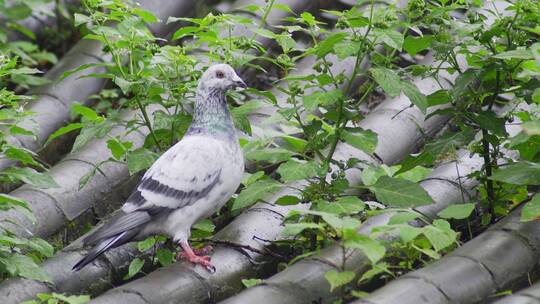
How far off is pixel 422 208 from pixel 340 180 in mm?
421

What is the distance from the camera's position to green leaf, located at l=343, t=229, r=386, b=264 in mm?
4180

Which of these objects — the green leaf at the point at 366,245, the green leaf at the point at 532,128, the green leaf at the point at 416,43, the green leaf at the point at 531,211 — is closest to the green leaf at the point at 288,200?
the green leaf at the point at 366,245

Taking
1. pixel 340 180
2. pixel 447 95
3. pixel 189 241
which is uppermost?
pixel 447 95

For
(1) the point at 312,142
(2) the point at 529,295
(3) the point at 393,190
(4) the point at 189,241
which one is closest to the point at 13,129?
(4) the point at 189,241

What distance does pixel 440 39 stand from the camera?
202 inches

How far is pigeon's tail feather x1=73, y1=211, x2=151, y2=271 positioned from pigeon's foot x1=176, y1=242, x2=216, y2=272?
8.4 inches

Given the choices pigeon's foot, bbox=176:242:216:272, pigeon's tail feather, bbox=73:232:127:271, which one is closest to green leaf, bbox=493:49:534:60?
pigeon's foot, bbox=176:242:216:272

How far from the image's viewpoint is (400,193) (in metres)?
4.88

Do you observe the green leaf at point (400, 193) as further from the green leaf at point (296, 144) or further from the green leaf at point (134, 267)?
the green leaf at point (134, 267)

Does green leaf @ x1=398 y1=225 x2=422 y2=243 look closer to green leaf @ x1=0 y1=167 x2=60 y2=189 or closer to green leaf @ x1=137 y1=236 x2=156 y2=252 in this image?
green leaf @ x1=137 y1=236 x2=156 y2=252

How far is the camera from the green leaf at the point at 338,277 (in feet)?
14.1

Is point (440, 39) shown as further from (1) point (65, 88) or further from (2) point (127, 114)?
(1) point (65, 88)

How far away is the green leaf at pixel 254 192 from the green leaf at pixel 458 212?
737mm

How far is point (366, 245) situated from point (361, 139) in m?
0.87
